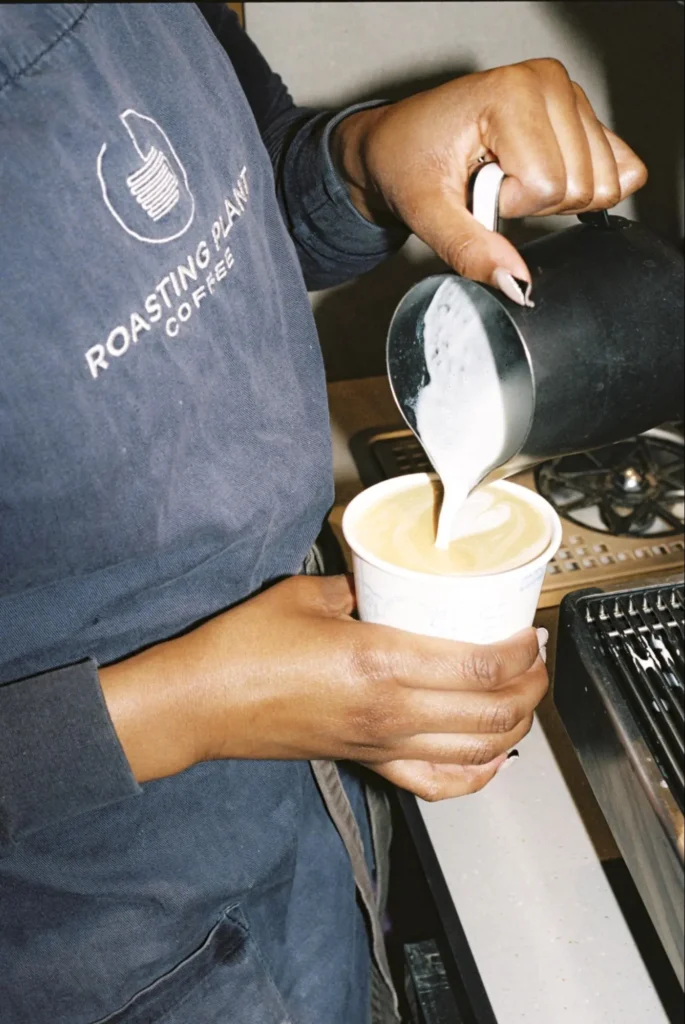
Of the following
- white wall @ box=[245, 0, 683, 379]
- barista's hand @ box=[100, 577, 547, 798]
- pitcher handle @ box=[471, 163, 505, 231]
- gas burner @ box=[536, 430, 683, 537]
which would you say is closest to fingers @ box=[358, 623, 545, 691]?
barista's hand @ box=[100, 577, 547, 798]

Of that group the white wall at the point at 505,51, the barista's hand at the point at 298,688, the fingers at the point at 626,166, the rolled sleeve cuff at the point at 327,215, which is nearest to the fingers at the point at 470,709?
the barista's hand at the point at 298,688

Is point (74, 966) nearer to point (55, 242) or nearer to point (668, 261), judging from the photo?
point (55, 242)

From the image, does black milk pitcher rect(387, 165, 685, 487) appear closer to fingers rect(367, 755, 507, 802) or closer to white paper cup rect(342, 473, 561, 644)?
white paper cup rect(342, 473, 561, 644)

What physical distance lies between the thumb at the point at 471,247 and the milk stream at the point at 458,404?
47 mm

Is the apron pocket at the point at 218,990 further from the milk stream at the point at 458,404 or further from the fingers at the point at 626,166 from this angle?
the fingers at the point at 626,166

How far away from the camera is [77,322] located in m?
0.68

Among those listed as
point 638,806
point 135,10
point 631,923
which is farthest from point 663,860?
point 135,10

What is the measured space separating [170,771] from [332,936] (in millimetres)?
377

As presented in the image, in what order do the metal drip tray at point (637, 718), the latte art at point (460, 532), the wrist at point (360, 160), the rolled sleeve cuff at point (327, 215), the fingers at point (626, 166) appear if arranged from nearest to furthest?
the metal drip tray at point (637, 718), the latte art at point (460, 532), the fingers at point (626, 166), the wrist at point (360, 160), the rolled sleeve cuff at point (327, 215)

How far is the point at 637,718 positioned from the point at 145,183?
569 mm

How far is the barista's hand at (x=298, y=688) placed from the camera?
2.38 ft

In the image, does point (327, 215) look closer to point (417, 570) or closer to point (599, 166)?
point (599, 166)

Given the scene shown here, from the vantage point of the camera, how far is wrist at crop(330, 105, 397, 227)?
1007 millimetres

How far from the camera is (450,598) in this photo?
681mm
